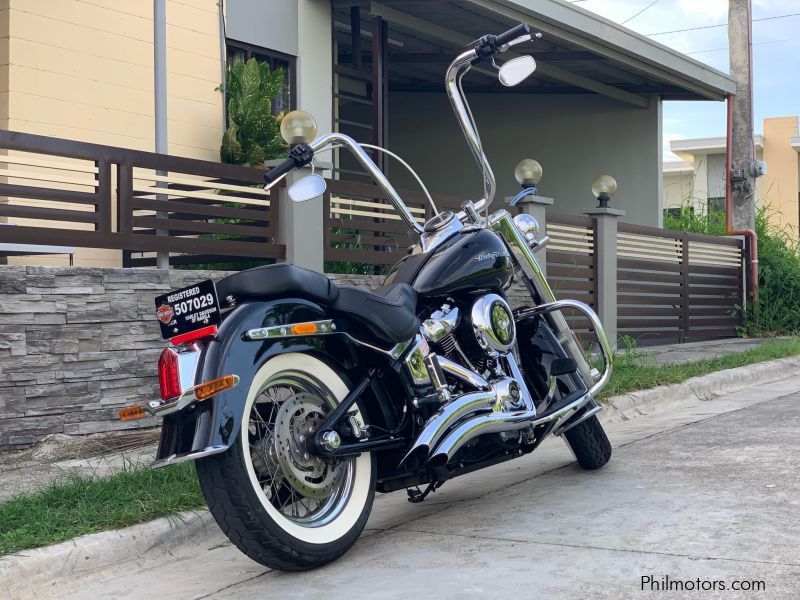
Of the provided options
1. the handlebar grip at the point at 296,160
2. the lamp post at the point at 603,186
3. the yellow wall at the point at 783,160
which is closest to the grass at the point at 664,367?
the lamp post at the point at 603,186

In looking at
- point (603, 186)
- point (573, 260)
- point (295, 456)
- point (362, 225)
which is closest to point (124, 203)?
point (362, 225)

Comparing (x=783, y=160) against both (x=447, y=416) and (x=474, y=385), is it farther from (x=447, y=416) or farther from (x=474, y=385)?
(x=447, y=416)

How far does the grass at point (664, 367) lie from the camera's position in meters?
7.75

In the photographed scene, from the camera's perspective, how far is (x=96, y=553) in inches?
146

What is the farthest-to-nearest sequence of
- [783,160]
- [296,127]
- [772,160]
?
1. [772,160]
2. [783,160]
3. [296,127]

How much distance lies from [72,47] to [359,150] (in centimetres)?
544

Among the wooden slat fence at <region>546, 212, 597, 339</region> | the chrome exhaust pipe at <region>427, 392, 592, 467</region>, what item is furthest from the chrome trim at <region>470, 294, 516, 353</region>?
the wooden slat fence at <region>546, 212, 597, 339</region>

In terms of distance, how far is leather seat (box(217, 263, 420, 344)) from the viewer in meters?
3.52

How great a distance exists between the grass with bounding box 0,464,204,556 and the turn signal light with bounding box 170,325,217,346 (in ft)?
3.01

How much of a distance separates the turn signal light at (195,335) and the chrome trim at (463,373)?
1007 millimetres

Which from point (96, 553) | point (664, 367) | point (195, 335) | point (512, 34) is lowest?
point (96, 553)

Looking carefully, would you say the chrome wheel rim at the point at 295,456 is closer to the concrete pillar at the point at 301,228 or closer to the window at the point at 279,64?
the concrete pillar at the point at 301,228

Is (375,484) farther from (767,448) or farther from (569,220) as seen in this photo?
(569,220)

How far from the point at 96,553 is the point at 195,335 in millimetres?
977
